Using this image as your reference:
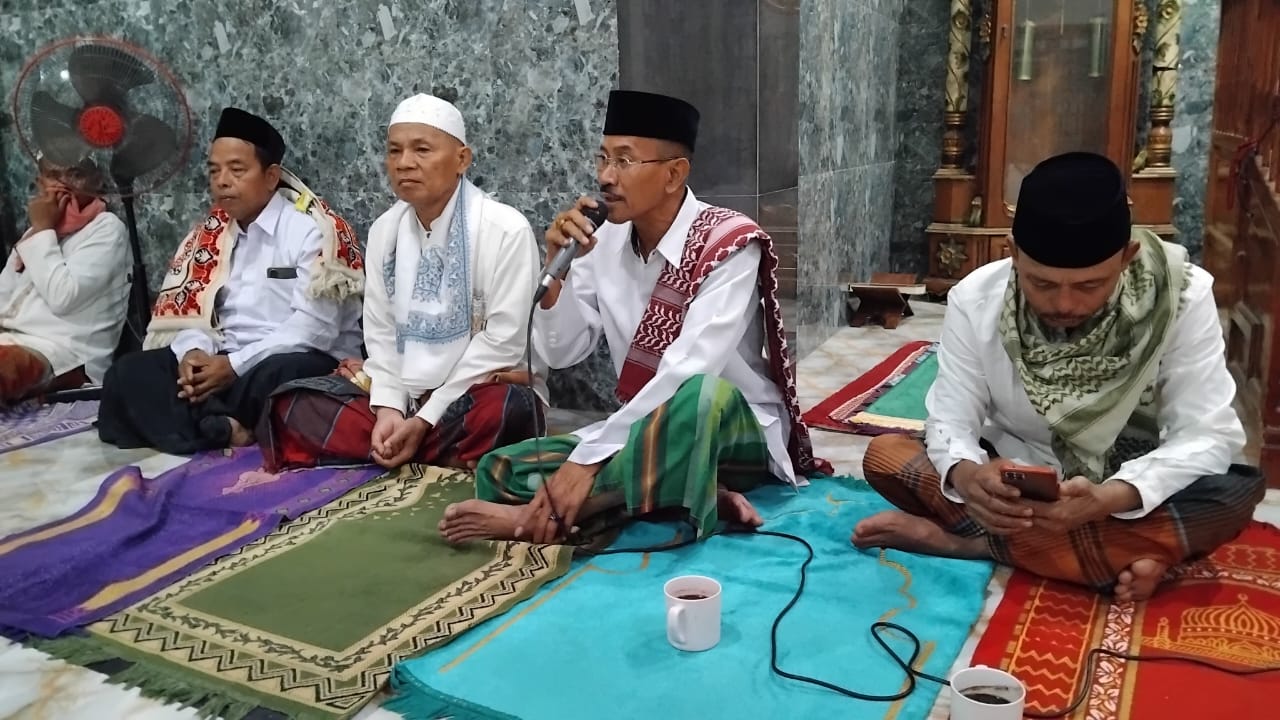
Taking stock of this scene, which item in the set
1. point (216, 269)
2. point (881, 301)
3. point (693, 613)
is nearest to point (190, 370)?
point (216, 269)

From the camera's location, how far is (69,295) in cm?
352

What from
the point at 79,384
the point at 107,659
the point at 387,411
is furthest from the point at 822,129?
the point at 107,659

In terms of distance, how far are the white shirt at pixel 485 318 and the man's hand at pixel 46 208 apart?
59.6 inches

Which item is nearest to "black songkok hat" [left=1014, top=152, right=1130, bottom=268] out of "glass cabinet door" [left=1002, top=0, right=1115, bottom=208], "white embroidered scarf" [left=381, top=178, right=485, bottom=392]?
"white embroidered scarf" [left=381, top=178, right=485, bottom=392]

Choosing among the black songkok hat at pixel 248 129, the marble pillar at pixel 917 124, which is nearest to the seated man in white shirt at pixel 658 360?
the black songkok hat at pixel 248 129

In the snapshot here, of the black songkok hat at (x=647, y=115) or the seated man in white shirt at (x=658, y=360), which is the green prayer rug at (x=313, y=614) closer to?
the seated man in white shirt at (x=658, y=360)

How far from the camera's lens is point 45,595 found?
2.03 meters

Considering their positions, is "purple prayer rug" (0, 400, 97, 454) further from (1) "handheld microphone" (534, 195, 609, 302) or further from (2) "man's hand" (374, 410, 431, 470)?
(1) "handheld microphone" (534, 195, 609, 302)

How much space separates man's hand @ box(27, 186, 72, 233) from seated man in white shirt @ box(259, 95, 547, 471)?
4.66 ft

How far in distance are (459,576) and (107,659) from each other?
645 millimetres

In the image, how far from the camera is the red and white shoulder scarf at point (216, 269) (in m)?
3.18

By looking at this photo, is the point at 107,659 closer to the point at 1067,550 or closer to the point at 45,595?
the point at 45,595

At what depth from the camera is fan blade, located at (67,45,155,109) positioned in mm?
3299

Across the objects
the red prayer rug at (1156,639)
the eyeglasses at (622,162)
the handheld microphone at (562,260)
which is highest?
the eyeglasses at (622,162)
